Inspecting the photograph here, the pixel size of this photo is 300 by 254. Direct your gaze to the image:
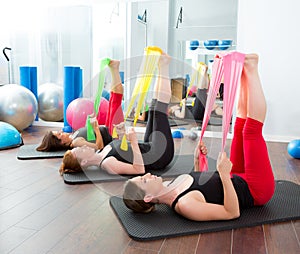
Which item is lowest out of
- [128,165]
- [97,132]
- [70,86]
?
[128,165]

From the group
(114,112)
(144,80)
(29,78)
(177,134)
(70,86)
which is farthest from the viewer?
(29,78)

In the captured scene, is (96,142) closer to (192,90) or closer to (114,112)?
(114,112)

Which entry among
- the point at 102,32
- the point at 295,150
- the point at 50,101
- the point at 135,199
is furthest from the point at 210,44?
the point at 135,199

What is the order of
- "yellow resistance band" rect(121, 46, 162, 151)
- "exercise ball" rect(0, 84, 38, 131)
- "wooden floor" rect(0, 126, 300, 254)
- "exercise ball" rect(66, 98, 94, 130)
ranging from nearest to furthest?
"wooden floor" rect(0, 126, 300, 254), "yellow resistance band" rect(121, 46, 162, 151), "exercise ball" rect(66, 98, 94, 130), "exercise ball" rect(0, 84, 38, 131)

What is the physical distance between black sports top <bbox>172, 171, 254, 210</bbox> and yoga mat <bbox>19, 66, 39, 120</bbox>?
11.4 feet

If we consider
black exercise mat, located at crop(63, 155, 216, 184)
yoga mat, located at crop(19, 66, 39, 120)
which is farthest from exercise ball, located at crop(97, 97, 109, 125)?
yoga mat, located at crop(19, 66, 39, 120)

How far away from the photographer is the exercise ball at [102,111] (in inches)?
99.4

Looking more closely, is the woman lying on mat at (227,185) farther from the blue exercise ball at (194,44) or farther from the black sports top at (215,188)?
the blue exercise ball at (194,44)

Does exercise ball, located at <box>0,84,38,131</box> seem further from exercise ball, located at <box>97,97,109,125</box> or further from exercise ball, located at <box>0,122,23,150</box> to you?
exercise ball, located at <box>97,97,109,125</box>

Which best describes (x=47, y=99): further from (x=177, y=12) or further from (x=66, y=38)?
(x=177, y=12)

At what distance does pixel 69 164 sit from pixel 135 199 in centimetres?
94

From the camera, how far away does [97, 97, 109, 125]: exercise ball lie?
253cm

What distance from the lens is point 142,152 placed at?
2578 millimetres

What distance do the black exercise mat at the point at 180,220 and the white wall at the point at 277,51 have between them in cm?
218
